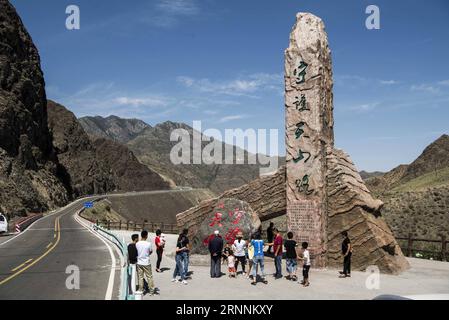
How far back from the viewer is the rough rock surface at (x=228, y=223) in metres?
19.2

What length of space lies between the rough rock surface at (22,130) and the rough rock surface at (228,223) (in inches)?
1830

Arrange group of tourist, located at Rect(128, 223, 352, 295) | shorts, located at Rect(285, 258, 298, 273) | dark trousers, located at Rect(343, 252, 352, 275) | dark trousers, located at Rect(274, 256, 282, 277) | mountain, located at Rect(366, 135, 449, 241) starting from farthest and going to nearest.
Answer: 1. mountain, located at Rect(366, 135, 449, 241)
2. dark trousers, located at Rect(343, 252, 352, 275)
3. dark trousers, located at Rect(274, 256, 282, 277)
4. shorts, located at Rect(285, 258, 298, 273)
5. group of tourist, located at Rect(128, 223, 352, 295)

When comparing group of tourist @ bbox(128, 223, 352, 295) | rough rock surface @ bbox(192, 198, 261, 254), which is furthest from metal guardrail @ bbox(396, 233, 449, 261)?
rough rock surface @ bbox(192, 198, 261, 254)

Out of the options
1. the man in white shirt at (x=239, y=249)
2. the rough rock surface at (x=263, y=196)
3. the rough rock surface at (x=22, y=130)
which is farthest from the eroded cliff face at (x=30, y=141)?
the man in white shirt at (x=239, y=249)

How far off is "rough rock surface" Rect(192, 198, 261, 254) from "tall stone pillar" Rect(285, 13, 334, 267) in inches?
70.1

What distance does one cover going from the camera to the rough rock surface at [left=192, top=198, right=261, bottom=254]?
19.2 m

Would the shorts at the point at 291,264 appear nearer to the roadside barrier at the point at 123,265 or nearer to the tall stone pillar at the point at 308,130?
the tall stone pillar at the point at 308,130

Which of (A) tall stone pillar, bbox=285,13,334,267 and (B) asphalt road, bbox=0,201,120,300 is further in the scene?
(A) tall stone pillar, bbox=285,13,334,267

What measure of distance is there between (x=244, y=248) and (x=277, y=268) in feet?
4.62

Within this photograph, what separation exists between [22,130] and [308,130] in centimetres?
6905

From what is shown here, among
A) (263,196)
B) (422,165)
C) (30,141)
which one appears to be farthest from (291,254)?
(422,165)

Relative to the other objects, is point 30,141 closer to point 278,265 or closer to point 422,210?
point 422,210

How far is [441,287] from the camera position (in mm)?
14555

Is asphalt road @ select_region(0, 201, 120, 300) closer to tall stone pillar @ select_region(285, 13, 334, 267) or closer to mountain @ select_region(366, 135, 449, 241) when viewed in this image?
tall stone pillar @ select_region(285, 13, 334, 267)
